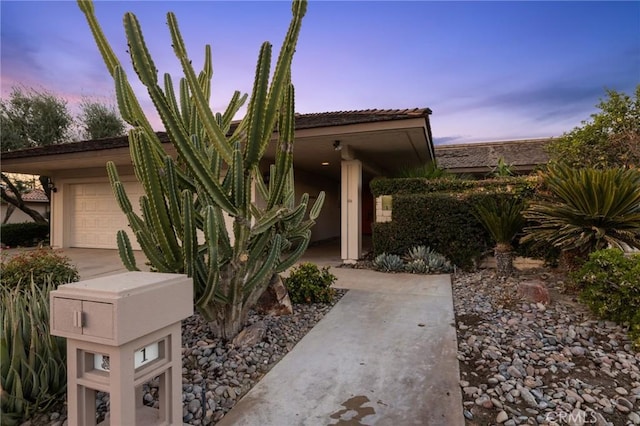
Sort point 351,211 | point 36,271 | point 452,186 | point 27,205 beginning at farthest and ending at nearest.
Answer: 1. point 27,205
2. point 351,211
3. point 452,186
4. point 36,271

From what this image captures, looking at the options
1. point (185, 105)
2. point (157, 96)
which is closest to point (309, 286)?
point (185, 105)

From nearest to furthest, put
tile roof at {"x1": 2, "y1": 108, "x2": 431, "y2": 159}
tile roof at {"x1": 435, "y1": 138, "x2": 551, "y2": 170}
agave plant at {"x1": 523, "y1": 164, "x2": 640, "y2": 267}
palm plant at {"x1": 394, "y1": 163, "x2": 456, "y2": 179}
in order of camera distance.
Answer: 1. agave plant at {"x1": 523, "y1": 164, "x2": 640, "y2": 267}
2. tile roof at {"x1": 2, "y1": 108, "x2": 431, "y2": 159}
3. palm plant at {"x1": 394, "y1": 163, "x2": 456, "y2": 179}
4. tile roof at {"x1": 435, "y1": 138, "x2": 551, "y2": 170}

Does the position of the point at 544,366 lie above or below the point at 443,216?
below

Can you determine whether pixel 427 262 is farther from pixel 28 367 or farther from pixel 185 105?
pixel 28 367

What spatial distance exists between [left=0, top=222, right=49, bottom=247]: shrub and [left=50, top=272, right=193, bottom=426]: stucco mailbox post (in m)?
16.5

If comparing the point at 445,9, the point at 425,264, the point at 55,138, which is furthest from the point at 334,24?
the point at 55,138

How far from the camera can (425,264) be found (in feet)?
23.2

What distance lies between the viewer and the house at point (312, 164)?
23.9 ft

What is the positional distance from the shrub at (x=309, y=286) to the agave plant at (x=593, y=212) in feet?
10.8

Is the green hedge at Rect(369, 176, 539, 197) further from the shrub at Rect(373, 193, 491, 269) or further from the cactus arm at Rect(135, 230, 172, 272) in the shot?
the cactus arm at Rect(135, 230, 172, 272)

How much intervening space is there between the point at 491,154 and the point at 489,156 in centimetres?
36

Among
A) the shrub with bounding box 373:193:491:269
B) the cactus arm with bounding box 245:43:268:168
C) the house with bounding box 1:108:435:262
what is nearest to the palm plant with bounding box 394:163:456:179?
the house with bounding box 1:108:435:262

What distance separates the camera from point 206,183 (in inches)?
113

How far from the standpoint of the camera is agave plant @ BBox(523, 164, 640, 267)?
443cm
